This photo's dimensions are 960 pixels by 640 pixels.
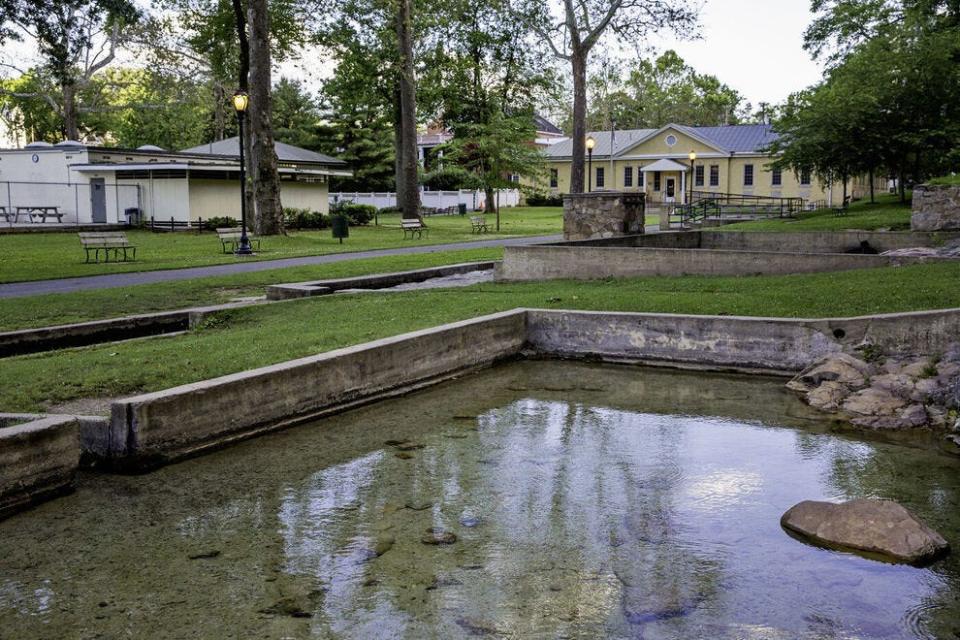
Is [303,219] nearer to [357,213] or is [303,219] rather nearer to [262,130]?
[357,213]

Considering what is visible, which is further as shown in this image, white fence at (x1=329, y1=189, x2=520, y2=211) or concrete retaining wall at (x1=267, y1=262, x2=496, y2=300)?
white fence at (x1=329, y1=189, x2=520, y2=211)

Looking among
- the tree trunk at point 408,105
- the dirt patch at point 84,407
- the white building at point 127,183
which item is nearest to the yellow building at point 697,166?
the tree trunk at point 408,105

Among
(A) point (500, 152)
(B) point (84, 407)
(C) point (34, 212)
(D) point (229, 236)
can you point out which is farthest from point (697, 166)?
(B) point (84, 407)

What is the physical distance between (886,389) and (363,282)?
28.9 ft

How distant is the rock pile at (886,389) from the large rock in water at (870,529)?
271 cm

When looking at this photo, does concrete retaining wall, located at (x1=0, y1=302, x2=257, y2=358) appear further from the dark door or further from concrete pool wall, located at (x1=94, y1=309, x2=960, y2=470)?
the dark door

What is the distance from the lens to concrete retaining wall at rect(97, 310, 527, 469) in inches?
256

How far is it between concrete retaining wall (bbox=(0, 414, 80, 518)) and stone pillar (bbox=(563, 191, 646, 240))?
12895 mm

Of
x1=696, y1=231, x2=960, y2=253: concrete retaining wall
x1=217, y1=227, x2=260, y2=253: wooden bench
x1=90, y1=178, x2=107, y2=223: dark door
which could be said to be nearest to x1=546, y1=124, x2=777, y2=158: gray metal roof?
x1=90, y1=178, x2=107, y2=223: dark door

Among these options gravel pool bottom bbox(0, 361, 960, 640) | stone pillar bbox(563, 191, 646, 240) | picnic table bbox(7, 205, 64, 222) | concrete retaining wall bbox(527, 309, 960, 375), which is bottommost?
gravel pool bottom bbox(0, 361, 960, 640)

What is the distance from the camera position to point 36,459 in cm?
584

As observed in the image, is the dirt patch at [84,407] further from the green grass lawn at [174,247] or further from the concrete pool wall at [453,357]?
the green grass lawn at [174,247]

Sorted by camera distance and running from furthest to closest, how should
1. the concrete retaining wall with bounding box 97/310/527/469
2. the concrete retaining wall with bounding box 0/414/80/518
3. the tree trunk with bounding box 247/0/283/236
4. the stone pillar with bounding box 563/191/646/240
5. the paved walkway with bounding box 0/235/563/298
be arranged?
the tree trunk with bounding box 247/0/283/236 < the stone pillar with bounding box 563/191/646/240 < the paved walkway with bounding box 0/235/563/298 < the concrete retaining wall with bounding box 97/310/527/469 < the concrete retaining wall with bounding box 0/414/80/518

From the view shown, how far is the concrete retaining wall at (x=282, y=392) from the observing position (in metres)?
6.50
